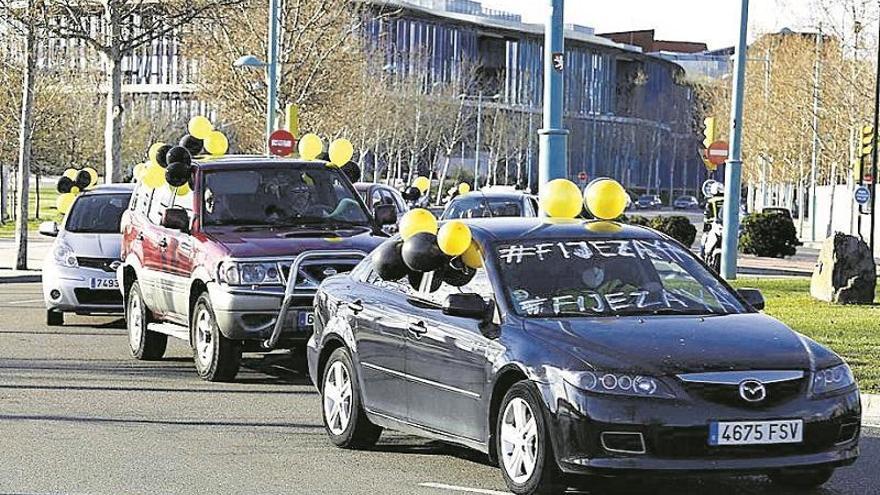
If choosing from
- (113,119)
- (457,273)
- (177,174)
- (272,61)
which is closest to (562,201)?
(457,273)

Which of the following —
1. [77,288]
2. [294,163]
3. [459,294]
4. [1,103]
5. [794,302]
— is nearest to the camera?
[459,294]

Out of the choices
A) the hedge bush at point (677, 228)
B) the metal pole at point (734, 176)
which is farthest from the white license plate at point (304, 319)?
the hedge bush at point (677, 228)

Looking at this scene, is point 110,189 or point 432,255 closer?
point 432,255

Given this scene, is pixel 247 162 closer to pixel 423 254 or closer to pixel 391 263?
pixel 391 263

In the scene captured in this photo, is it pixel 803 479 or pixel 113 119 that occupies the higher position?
pixel 113 119

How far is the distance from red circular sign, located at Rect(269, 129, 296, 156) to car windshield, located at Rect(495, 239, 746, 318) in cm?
2129

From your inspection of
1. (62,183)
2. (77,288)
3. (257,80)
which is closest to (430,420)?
(77,288)

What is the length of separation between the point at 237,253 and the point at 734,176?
53.4 feet

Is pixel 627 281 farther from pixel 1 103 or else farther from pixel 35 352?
pixel 1 103

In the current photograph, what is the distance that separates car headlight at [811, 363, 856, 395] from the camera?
26.5 feet

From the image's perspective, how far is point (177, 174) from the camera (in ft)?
48.3

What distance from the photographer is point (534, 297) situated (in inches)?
351

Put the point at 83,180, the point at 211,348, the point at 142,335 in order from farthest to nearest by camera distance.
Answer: the point at 83,180, the point at 142,335, the point at 211,348

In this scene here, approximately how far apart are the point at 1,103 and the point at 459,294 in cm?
4722
